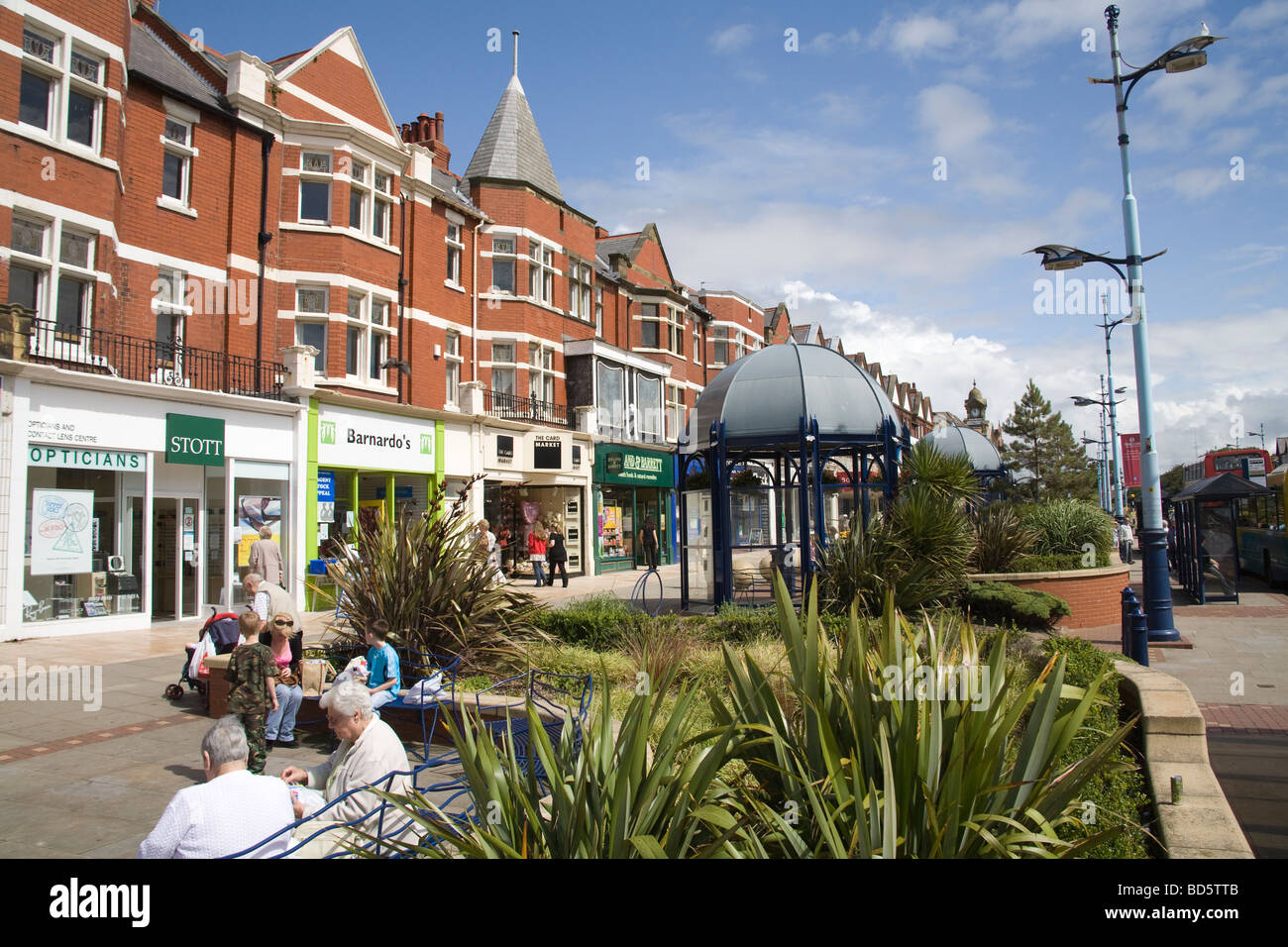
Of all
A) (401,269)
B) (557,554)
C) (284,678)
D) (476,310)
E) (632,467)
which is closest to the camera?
(284,678)

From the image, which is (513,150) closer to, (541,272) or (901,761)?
(541,272)

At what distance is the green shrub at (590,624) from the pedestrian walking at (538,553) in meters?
11.4

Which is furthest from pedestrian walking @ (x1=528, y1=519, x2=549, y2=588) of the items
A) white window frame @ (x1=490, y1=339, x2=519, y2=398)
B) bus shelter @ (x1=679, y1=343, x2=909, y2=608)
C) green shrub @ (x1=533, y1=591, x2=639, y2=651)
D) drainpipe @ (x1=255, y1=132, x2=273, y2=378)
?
green shrub @ (x1=533, y1=591, x2=639, y2=651)

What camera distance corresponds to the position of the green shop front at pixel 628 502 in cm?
2805

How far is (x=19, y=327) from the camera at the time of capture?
12.4 meters

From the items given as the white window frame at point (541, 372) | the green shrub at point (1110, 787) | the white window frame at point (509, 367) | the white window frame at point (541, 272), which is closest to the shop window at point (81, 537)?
the white window frame at point (509, 367)

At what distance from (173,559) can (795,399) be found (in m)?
11.5

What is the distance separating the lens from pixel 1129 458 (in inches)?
1379

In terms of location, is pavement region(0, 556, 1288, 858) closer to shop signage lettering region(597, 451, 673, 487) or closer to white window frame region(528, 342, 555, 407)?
white window frame region(528, 342, 555, 407)

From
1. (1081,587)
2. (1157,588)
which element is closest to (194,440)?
(1081,587)

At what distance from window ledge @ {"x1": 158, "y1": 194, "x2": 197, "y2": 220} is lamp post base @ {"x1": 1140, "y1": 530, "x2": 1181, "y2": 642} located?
1828 centimetres

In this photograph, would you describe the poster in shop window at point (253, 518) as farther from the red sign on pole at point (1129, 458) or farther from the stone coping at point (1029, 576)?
the red sign on pole at point (1129, 458)

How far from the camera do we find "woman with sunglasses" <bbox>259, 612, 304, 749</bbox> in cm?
736

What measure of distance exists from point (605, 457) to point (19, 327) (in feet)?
58.3
